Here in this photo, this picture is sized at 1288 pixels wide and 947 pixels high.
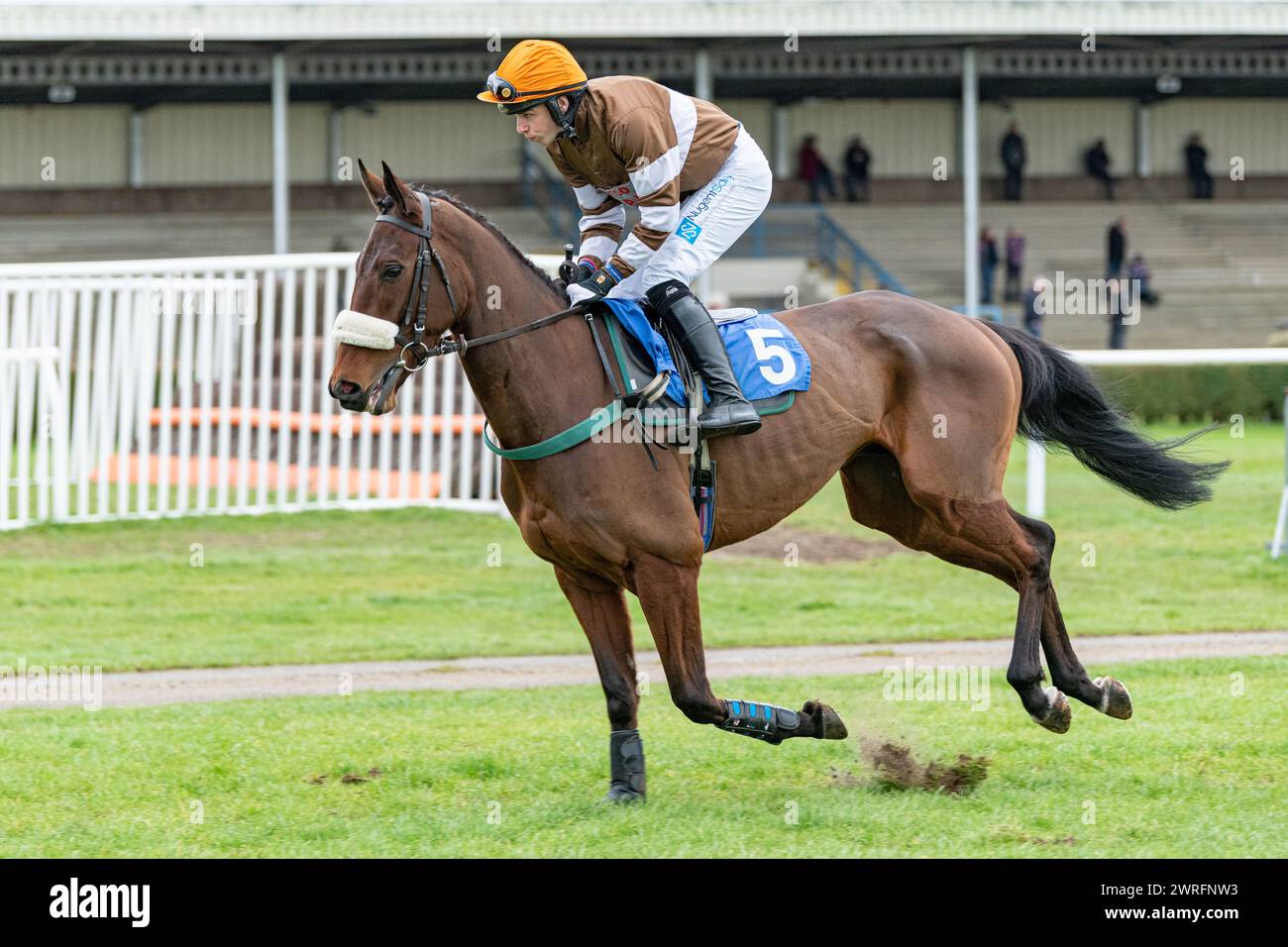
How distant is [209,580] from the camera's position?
10.9 metres

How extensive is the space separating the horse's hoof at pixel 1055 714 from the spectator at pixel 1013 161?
26.7m

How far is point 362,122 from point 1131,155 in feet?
49.7

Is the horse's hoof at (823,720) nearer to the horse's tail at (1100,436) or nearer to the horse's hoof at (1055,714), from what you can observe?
the horse's hoof at (1055,714)

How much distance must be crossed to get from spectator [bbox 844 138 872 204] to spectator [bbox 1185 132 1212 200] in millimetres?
6543

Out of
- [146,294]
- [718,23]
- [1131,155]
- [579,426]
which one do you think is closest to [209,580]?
[146,294]

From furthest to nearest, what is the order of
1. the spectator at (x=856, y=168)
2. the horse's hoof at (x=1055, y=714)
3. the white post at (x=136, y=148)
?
the spectator at (x=856, y=168) → the white post at (x=136, y=148) → the horse's hoof at (x=1055, y=714)

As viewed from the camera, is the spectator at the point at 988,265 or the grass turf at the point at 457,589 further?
the spectator at the point at 988,265

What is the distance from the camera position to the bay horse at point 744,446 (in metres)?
5.23

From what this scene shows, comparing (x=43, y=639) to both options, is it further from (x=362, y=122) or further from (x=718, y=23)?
(x=362, y=122)

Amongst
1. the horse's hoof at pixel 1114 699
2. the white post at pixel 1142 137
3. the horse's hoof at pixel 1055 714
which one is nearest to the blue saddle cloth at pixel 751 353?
the horse's hoof at pixel 1055 714

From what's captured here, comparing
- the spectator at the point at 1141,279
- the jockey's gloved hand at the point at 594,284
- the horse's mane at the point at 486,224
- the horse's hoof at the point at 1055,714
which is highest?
the spectator at the point at 1141,279

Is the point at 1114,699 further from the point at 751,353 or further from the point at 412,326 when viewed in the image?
the point at 412,326

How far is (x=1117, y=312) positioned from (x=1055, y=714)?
19.5 metres
